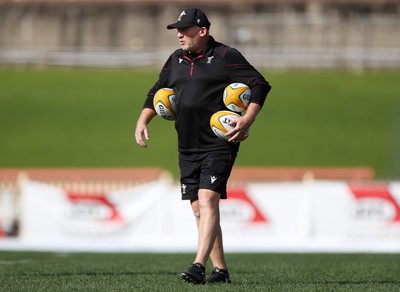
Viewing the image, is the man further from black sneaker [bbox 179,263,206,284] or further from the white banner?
the white banner

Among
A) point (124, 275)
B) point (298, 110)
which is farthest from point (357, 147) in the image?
point (124, 275)

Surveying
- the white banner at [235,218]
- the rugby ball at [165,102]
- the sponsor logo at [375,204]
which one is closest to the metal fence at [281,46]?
the white banner at [235,218]

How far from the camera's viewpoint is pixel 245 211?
1972cm

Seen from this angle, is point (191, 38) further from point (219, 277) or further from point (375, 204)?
point (375, 204)

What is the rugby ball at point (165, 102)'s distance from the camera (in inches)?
359

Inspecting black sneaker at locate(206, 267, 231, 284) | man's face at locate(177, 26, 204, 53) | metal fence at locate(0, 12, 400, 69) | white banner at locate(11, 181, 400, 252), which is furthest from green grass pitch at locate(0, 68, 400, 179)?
man's face at locate(177, 26, 204, 53)

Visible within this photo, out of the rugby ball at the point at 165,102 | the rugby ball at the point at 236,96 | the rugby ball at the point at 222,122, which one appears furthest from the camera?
the rugby ball at the point at 165,102

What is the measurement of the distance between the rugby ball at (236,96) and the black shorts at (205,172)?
413 millimetres

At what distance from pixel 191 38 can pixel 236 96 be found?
629 mm

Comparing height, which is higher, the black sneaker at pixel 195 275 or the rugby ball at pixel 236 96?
the rugby ball at pixel 236 96

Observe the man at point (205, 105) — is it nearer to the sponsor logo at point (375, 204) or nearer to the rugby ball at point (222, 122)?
the rugby ball at point (222, 122)

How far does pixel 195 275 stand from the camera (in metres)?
8.61

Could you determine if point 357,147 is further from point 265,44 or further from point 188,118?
point 188,118

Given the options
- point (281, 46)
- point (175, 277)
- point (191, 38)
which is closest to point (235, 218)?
point (175, 277)
